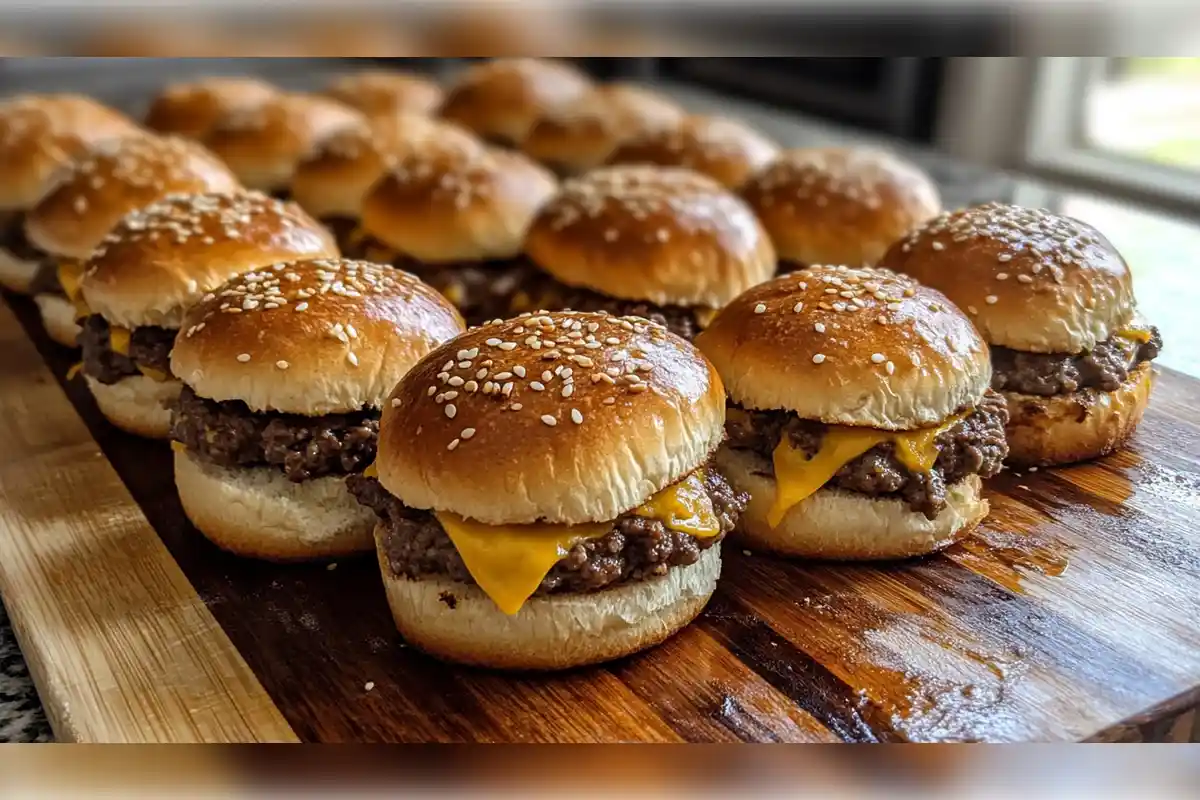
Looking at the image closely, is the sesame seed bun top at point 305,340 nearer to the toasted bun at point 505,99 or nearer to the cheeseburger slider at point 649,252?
the cheeseburger slider at point 649,252

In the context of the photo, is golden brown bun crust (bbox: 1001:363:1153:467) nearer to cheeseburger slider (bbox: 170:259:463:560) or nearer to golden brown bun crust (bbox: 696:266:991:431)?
golden brown bun crust (bbox: 696:266:991:431)

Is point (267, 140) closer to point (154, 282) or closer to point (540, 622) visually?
point (154, 282)

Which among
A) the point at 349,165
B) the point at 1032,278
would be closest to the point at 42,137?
the point at 349,165

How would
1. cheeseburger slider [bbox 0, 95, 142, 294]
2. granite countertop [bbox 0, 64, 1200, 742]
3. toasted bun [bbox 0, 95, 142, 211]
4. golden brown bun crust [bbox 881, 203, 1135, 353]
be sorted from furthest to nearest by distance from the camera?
toasted bun [bbox 0, 95, 142, 211]
cheeseburger slider [bbox 0, 95, 142, 294]
golden brown bun crust [bbox 881, 203, 1135, 353]
granite countertop [bbox 0, 64, 1200, 742]

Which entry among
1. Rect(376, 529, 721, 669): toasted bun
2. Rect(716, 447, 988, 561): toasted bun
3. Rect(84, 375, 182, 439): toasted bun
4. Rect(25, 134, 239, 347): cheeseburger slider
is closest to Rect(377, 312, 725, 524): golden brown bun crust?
Rect(376, 529, 721, 669): toasted bun

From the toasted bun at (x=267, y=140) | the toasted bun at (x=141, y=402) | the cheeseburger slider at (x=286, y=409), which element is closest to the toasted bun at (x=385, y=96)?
the toasted bun at (x=267, y=140)
